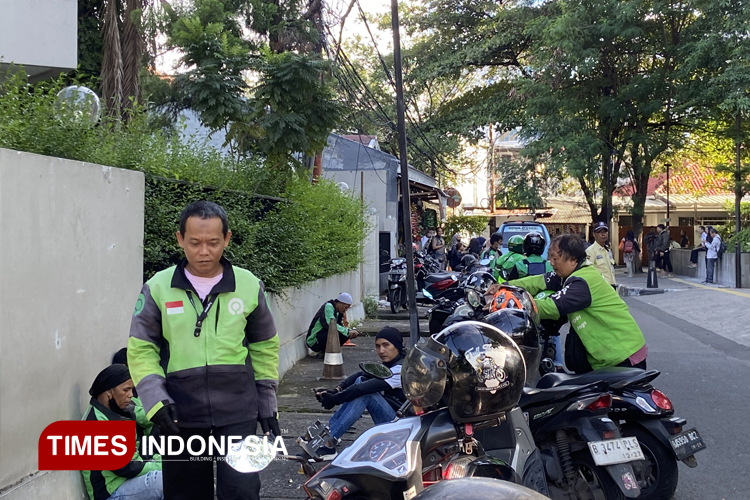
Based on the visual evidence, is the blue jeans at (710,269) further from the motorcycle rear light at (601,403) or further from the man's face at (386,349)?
the motorcycle rear light at (601,403)

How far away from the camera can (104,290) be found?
15.0ft

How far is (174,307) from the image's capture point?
295cm

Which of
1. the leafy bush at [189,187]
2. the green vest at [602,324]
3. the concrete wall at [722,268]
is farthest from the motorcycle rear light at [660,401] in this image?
the concrete wall at [722,268]

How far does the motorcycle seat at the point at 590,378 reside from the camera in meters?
4.28

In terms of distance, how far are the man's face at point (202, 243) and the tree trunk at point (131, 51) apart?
10.3 metres

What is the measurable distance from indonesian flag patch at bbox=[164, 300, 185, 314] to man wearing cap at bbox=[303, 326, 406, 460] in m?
2.04

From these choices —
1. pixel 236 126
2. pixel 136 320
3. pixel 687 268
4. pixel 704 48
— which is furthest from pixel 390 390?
pixel 687 268

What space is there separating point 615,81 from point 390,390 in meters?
22.2

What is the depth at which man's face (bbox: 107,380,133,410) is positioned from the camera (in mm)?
4066

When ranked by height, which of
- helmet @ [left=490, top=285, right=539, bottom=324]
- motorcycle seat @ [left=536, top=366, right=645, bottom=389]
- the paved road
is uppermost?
helmet @ [left=490, top=285, right=539, bottom=324]

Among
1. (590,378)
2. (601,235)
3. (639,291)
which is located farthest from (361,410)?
(639,291)

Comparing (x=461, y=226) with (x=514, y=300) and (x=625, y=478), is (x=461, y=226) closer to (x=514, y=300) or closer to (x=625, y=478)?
(x=514, y=300)

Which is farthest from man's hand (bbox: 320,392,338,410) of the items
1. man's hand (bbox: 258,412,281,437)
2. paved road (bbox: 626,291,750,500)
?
paved road (bbox: 626,291,750,500)

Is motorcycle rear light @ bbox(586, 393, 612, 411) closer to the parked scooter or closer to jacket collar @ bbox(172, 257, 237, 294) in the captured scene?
the parked scooter
